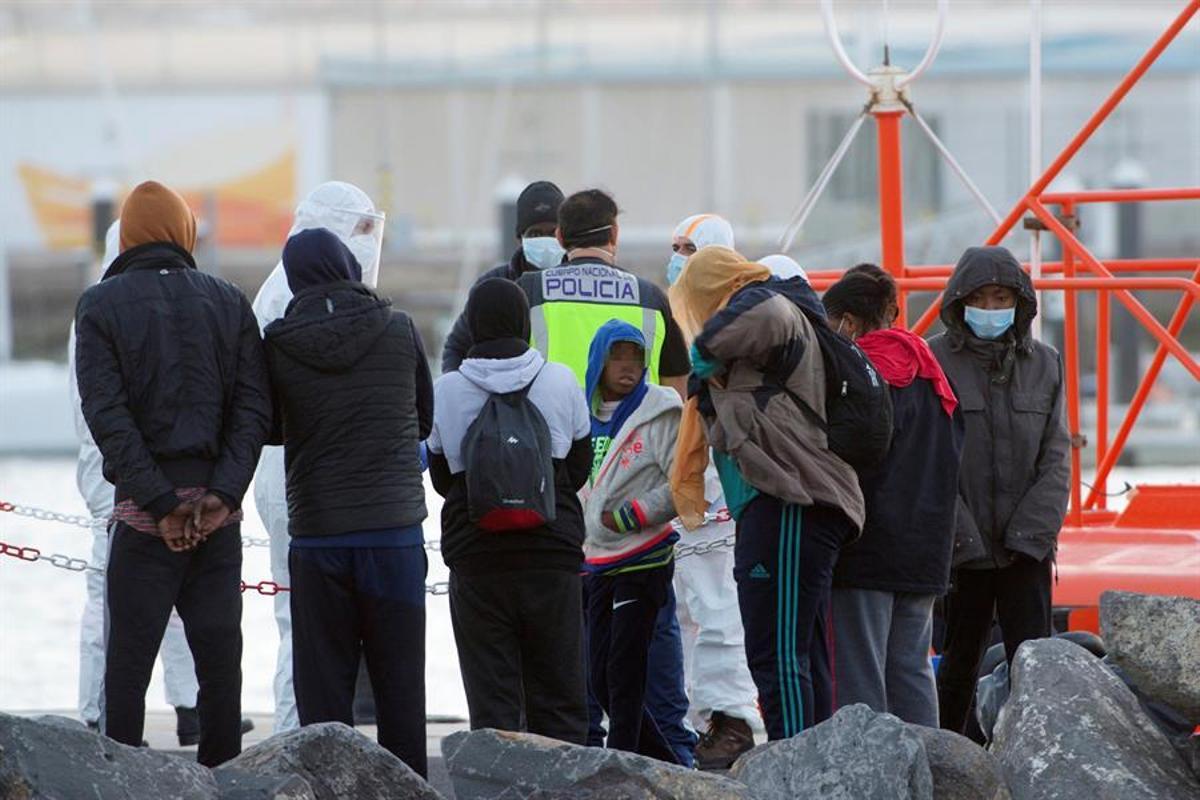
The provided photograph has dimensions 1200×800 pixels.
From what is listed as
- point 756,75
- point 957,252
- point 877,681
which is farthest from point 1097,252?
point 877,681

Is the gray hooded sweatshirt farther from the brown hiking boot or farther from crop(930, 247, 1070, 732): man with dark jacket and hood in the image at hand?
the brown hiking boot

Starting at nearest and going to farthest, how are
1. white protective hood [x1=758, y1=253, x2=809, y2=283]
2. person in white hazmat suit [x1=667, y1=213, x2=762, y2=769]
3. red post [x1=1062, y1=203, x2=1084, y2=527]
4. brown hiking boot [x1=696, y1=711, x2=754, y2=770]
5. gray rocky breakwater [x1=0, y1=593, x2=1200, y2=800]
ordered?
gray rocky breakwater [x1=0, y1=593, x2=1200, y2=800] → white protective hood [x1=758, y1=253, x2=809, y2=283] → brown hiking boot [x1=696, y1=711, x2=754, y2=770] → person in white hazmat suit [x1=667, y1=213, x2=762, y2=769] → red post [x1=1062, y1=203, x2=1084, y2=527]

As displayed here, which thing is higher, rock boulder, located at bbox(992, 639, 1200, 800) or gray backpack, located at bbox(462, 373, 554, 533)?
gray backpack, located at bbox(462, 373, 554, 533)

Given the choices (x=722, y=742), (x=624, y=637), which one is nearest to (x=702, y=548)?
(x=722, y=742)

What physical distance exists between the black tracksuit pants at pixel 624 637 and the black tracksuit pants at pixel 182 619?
1216 mm

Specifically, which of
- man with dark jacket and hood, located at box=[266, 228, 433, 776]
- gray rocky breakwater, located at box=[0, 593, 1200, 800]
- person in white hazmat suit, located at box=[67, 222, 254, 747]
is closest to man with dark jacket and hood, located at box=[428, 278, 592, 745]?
man with dark jacket and hood, located at box=[266, 228, 433, 776]

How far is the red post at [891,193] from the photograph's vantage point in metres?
9.09

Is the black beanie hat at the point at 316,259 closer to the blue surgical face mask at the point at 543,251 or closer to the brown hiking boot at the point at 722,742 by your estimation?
the blue surgical face mask at the point at 543,251

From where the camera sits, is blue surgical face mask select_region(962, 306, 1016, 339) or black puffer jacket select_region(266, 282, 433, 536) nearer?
black puffer jacket select_region(266, 282, 433, 536)

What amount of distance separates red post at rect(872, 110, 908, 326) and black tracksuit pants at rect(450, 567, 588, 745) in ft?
9.14

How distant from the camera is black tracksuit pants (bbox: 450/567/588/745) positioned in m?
6.73

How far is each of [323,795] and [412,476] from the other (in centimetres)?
105

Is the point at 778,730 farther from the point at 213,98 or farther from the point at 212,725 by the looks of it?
the point at 213,98

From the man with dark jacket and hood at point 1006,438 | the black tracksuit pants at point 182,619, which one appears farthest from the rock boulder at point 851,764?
the black tracksuit pants at point 182,619
